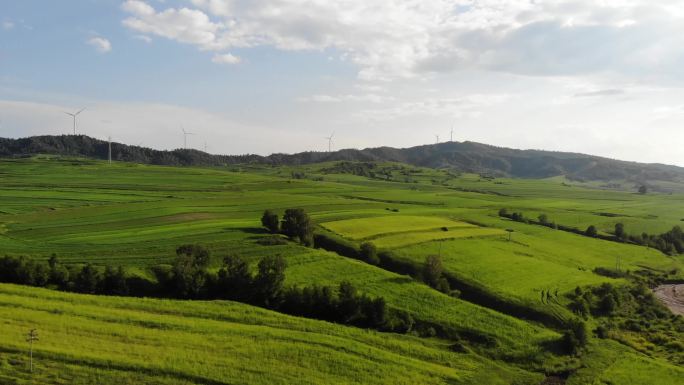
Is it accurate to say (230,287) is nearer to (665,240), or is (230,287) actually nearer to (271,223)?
(271,223)

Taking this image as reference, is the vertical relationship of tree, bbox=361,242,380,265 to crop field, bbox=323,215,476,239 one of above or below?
below

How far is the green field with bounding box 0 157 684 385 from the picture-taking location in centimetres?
5147

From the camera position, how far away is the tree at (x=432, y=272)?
8466 cm

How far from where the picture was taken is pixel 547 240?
128750 mm

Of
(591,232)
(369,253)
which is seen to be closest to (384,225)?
(369,253)

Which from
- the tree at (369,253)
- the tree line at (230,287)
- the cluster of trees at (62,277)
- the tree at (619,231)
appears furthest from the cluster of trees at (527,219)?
the cluster of trees at (62,277)

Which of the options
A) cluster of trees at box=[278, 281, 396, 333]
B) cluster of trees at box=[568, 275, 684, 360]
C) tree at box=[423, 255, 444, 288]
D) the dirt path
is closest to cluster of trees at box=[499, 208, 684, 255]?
the dirt path

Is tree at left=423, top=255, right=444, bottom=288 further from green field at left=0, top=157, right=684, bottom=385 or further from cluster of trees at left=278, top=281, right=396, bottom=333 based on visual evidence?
cluster of trees at left=278, top=281, right=396, bottom=333

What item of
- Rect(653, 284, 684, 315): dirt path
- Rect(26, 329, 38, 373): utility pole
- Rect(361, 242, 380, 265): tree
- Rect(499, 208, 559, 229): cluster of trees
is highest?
Rect(499, 208, 559, 229): cluster of trees

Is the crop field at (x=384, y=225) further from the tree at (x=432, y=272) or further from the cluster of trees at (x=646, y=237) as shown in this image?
the cluster of trees at (x=646, y=237)

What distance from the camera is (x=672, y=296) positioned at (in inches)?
3834

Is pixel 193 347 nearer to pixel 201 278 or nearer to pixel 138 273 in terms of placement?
pixel 201 278

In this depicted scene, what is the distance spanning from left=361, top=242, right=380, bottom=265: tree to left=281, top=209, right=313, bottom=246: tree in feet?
39.6

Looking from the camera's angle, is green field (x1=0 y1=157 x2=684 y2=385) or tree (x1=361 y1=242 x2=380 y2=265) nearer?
green field (x1=0 y1=157 x2=684 y2=385)
